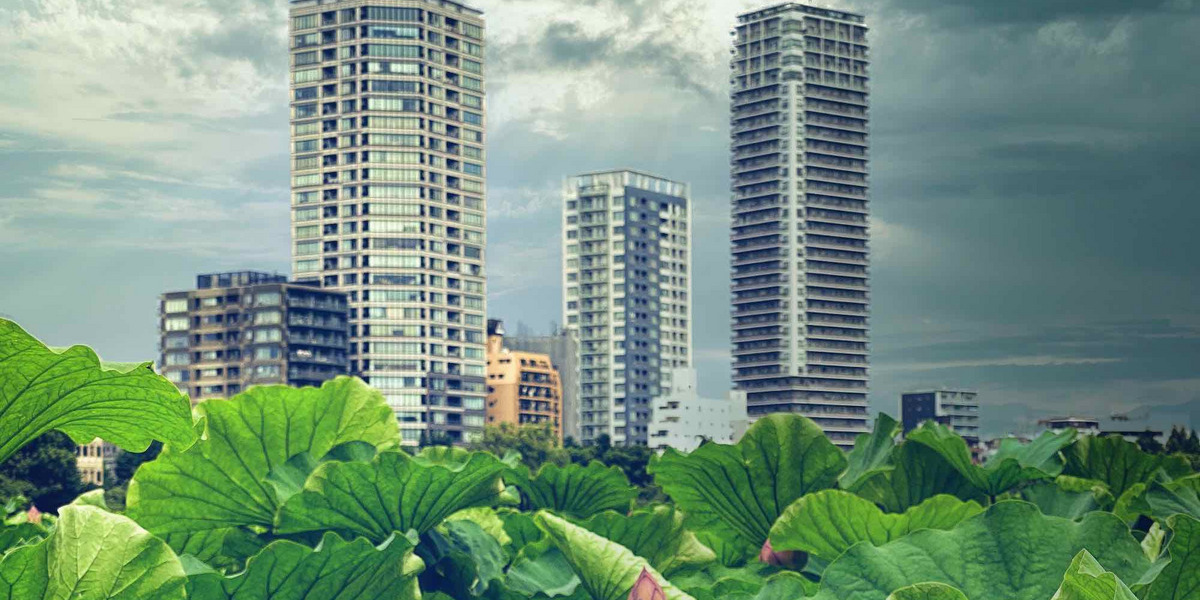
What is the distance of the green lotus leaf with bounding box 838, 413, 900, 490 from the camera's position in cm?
213

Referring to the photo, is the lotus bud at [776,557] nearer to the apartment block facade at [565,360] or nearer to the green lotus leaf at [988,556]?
the green lotus leaf at [988,556]

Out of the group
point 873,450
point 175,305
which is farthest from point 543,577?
point 175,305

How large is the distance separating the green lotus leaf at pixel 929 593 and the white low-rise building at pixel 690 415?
2712 inches

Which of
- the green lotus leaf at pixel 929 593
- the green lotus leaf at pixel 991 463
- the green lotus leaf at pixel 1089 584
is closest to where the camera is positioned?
the green lotus leaf at pixel 1089 584

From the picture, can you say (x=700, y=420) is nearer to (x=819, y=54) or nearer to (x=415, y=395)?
(x=415, y=395)

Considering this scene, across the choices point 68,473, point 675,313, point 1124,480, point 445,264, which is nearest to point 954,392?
point 675,313

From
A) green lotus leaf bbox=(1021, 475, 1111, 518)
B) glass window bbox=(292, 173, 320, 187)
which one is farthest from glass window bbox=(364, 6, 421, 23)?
green lotus leaf bbox=(1021, 475, 1111, 518)

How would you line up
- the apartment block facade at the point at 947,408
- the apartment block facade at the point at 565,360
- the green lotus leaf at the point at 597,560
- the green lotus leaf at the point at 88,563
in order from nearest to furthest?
the green lotus leaf at the point at 88,563
the green lotus leaf at the point at 597,560
the apartment block facade at the point at 565,360
the apartment block facade at the point at 947,408

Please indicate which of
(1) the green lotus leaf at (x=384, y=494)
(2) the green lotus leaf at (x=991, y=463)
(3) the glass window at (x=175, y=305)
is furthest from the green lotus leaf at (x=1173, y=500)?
(3) the glass window at (x=175, y=305)

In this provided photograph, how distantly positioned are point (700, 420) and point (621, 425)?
36.4 feet

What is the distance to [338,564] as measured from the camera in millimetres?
1313

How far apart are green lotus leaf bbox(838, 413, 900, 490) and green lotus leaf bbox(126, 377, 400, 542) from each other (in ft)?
2.52

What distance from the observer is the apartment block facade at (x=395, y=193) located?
6288 cm

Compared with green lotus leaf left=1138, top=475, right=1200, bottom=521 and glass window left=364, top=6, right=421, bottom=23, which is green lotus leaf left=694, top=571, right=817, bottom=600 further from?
glass window left=364, top=6, right=421, bottom=23
